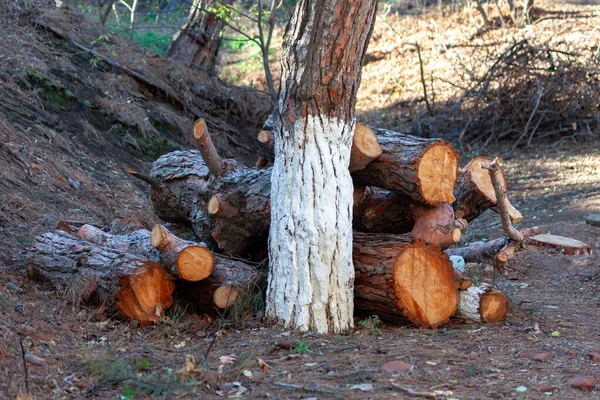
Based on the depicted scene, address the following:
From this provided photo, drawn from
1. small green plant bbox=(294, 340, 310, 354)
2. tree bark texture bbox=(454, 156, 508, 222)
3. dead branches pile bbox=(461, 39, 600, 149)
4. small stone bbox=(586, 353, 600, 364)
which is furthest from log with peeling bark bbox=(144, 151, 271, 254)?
dead branches pile bbox=(461, 39, 600, 149)

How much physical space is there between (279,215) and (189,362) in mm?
1204

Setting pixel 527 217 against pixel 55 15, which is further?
pixel 55 15

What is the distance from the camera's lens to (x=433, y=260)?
4.54 meters

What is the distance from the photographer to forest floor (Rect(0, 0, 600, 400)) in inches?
134

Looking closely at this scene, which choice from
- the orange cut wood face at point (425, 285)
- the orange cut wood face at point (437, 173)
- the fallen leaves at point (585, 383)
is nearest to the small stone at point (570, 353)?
the fallen leaves at point (585, 383)

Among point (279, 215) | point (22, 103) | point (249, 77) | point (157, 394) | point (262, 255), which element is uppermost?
point (249, 77)

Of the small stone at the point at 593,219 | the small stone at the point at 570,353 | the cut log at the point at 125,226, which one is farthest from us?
the small stone at the point at 593,219

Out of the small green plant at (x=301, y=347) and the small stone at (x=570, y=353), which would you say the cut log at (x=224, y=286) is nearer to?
the small green plant at (x=301, y=347)

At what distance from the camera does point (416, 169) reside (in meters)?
4.56

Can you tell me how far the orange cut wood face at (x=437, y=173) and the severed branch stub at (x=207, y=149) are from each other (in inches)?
55.9

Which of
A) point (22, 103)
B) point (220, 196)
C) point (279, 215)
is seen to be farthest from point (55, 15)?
point (279, 215)

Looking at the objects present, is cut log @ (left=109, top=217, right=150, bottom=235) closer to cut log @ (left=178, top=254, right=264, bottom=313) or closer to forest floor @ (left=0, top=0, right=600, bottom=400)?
forest floor @ (left=0, top=0, right=600, bottom=400)

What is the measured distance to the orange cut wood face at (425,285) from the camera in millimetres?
4457

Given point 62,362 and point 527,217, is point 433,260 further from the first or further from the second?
point 527,217
